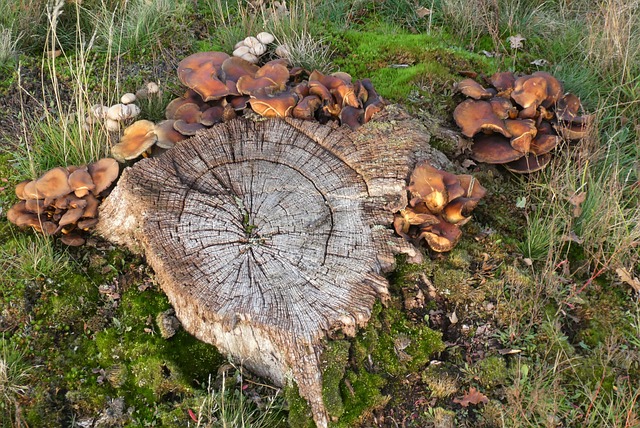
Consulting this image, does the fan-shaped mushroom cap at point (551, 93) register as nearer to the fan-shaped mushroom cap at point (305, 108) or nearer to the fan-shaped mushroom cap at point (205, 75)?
the fan-shaped mushroom cap at point (305, 108)

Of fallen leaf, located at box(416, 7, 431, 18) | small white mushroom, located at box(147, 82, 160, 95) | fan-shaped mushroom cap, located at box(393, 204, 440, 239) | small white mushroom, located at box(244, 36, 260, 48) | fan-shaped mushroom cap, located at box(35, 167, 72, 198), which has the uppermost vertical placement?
small white mushroom, located at box(244, 36, 260, 48)

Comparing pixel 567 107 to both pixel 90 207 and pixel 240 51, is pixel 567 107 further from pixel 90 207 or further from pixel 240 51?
pixel 90 207

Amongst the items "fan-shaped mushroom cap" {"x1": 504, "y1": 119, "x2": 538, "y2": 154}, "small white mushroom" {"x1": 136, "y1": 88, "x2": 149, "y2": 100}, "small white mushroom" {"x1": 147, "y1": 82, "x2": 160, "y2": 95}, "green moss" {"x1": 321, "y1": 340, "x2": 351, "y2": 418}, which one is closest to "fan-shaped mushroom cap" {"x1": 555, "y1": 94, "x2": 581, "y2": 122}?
"fan-shaped mushroom cap" {"x1": 504, "y1": 119, "x2": 538, "y2": 154}

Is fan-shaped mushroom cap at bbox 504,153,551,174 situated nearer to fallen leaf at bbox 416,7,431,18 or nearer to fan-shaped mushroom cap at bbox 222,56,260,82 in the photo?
fan-shaped mushroom cap at bbox 222,56,260,82

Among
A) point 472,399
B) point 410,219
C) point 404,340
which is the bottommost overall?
point 472,399

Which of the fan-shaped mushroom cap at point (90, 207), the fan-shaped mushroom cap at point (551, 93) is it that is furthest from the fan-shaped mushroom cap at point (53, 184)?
the fan-shaped mushroom cap at point (551, 93)

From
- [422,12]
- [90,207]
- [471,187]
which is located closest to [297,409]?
[471,187]
